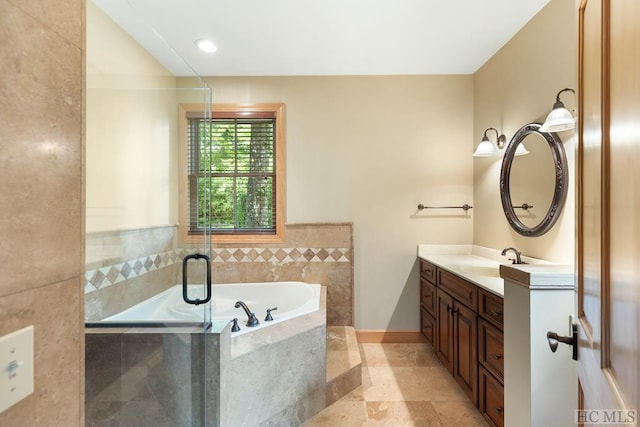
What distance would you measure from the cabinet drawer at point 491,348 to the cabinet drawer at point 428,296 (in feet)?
2.56

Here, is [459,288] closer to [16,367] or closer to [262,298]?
[262,298]

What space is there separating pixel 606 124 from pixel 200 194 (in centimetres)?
217

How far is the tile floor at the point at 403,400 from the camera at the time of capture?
6.20 ft

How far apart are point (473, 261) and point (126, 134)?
279cm

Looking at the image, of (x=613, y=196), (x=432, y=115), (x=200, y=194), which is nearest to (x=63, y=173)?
(x=613, y=196)

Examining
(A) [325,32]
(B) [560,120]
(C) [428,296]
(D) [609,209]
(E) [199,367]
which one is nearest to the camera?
(D) [609,209]

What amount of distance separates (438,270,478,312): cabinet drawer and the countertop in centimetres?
5

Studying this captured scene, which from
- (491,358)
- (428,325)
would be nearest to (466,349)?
(491,358)

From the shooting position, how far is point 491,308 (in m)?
1.70

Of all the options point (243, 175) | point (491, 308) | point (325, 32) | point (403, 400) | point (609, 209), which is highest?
point (325, 32)

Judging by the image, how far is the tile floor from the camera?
1890 mm

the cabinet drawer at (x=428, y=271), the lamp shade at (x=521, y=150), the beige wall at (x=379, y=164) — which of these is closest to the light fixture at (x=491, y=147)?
the lamp shade at (x=521, y=150)

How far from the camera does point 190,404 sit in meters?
1.41

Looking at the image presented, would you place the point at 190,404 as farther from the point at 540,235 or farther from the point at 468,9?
the point at 468,9
